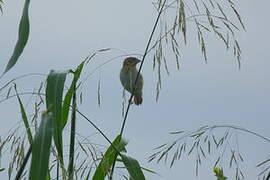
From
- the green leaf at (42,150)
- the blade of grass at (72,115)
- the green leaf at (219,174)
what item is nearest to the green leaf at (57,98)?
the blade of grass at (72,115)

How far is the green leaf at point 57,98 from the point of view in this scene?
1390 mm

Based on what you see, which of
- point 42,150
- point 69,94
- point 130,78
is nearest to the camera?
point 42,150

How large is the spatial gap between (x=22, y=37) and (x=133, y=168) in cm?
48

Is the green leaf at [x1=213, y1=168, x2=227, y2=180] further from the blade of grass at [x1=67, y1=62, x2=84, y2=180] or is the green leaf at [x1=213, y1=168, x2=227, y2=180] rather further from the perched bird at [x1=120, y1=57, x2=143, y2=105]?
the blade of grass at [x1=67, y1=62, x2=84, y2=180]

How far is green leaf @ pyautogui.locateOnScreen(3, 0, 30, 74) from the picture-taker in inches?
53.9

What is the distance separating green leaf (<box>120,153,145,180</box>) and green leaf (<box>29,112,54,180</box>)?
15.2 inches

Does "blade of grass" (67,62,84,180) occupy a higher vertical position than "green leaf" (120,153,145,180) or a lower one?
→ higher

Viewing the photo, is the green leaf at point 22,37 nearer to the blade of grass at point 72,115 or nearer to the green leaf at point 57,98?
the green leaf at point 57,98

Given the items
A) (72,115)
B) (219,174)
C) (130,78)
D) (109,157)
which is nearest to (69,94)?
(72,115)

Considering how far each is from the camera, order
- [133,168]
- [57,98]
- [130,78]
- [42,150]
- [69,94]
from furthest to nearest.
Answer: [130,78], [69,94], [133,168], [57,98], [42,150]

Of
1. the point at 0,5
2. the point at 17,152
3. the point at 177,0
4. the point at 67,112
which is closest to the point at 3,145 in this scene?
the point at 17,152

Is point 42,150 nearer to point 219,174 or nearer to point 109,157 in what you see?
point 109,157

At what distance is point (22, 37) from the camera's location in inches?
55.9

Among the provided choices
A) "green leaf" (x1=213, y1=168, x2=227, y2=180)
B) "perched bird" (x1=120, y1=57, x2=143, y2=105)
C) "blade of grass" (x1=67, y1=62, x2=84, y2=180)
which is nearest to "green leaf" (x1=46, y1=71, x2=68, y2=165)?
"blade of grass" (x1=67, y1=62, x2=84, y2=180)
